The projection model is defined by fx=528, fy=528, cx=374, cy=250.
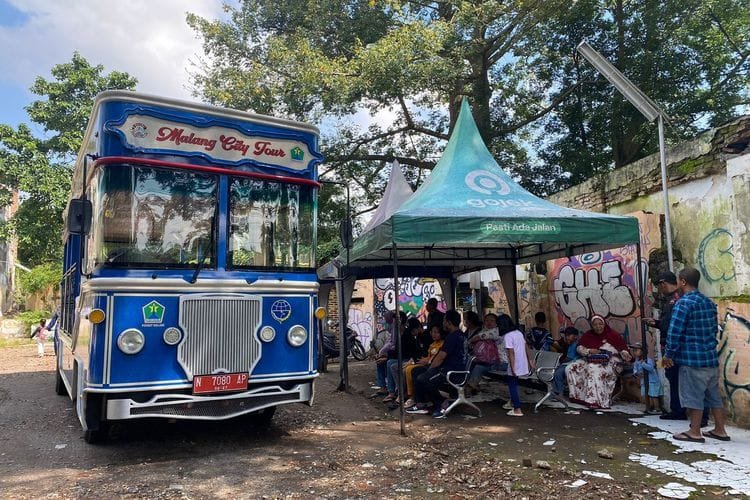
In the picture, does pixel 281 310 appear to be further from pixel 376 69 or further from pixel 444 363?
pixel 376 69

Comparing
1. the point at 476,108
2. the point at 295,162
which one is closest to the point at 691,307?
the point at 295,162

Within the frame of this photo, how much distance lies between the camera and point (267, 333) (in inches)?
212

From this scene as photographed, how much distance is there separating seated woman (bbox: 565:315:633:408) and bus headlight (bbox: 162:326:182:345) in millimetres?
5268

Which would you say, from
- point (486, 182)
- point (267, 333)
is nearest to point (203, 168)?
point (267, 333)

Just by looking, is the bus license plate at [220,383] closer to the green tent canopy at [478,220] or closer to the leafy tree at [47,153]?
the green tent canopy at [478,220]

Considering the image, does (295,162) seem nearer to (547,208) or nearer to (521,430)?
(547,208)

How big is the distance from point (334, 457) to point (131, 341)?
2284 millimetres

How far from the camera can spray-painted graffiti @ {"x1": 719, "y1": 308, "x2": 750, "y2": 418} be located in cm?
584

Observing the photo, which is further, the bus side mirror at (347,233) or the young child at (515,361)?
the bus side mirror at (347,233)

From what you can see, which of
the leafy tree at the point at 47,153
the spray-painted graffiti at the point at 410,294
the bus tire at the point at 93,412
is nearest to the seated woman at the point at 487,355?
the bus tire at the point at 93,412

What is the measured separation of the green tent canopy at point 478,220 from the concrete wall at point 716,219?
2.99 feet

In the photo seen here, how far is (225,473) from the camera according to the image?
190 inches

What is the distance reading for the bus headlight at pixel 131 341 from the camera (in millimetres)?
4766

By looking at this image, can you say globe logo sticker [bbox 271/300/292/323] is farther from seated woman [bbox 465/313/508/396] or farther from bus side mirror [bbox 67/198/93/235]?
seated woman [bbox 465/313/508/396]
